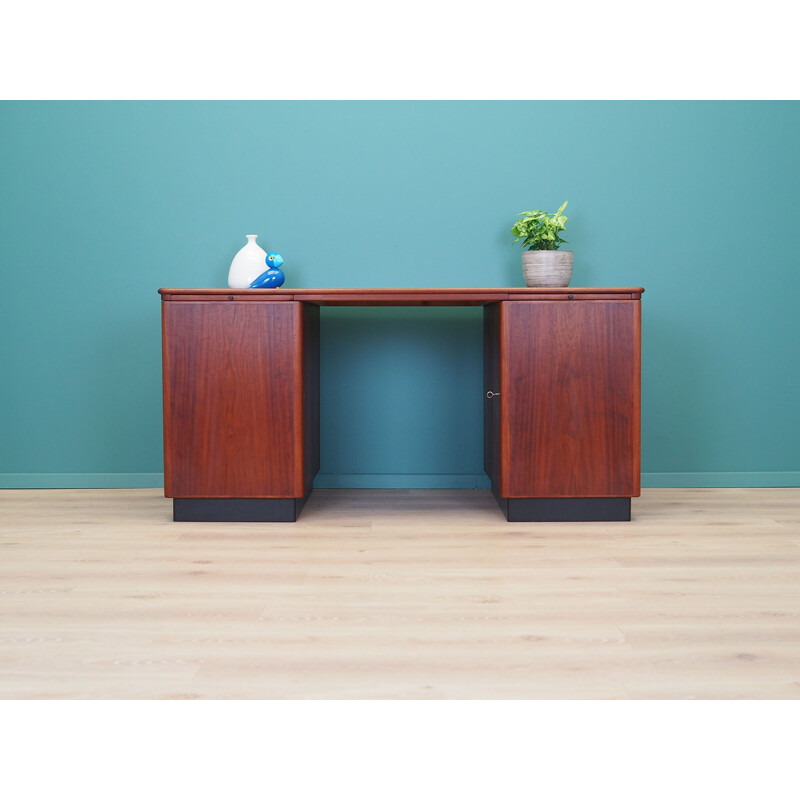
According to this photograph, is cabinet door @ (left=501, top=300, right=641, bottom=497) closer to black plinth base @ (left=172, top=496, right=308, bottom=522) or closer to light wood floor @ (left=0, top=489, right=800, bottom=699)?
light wood floor @ (left=0, top=489, right=800, bottom=699)

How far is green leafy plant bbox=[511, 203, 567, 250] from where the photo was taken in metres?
2.92

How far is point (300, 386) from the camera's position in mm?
2668

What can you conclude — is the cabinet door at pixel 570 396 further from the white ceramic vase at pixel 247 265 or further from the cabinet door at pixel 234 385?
the white ceramic vase at pixel 247 265

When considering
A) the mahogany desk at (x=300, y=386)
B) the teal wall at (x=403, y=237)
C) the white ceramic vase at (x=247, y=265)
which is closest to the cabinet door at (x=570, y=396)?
the mahogany desk at (x=300, y=386)

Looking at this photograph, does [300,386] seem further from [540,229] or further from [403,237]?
[540,229]

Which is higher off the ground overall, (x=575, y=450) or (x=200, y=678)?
(x=575, y=450)

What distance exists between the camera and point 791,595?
1.93 m

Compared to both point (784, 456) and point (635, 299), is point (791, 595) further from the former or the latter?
point (784, 456)

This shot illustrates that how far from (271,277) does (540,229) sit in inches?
36.9

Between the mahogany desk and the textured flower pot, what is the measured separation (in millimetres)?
202

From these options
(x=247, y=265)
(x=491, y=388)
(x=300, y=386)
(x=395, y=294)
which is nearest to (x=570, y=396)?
(x=491, y=388)

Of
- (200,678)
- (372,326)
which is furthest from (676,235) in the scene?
(200,678)

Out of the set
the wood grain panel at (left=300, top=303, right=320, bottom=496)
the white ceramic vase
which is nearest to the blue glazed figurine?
the white ceramic vase

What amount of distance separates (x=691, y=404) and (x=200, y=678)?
2.36 metres
